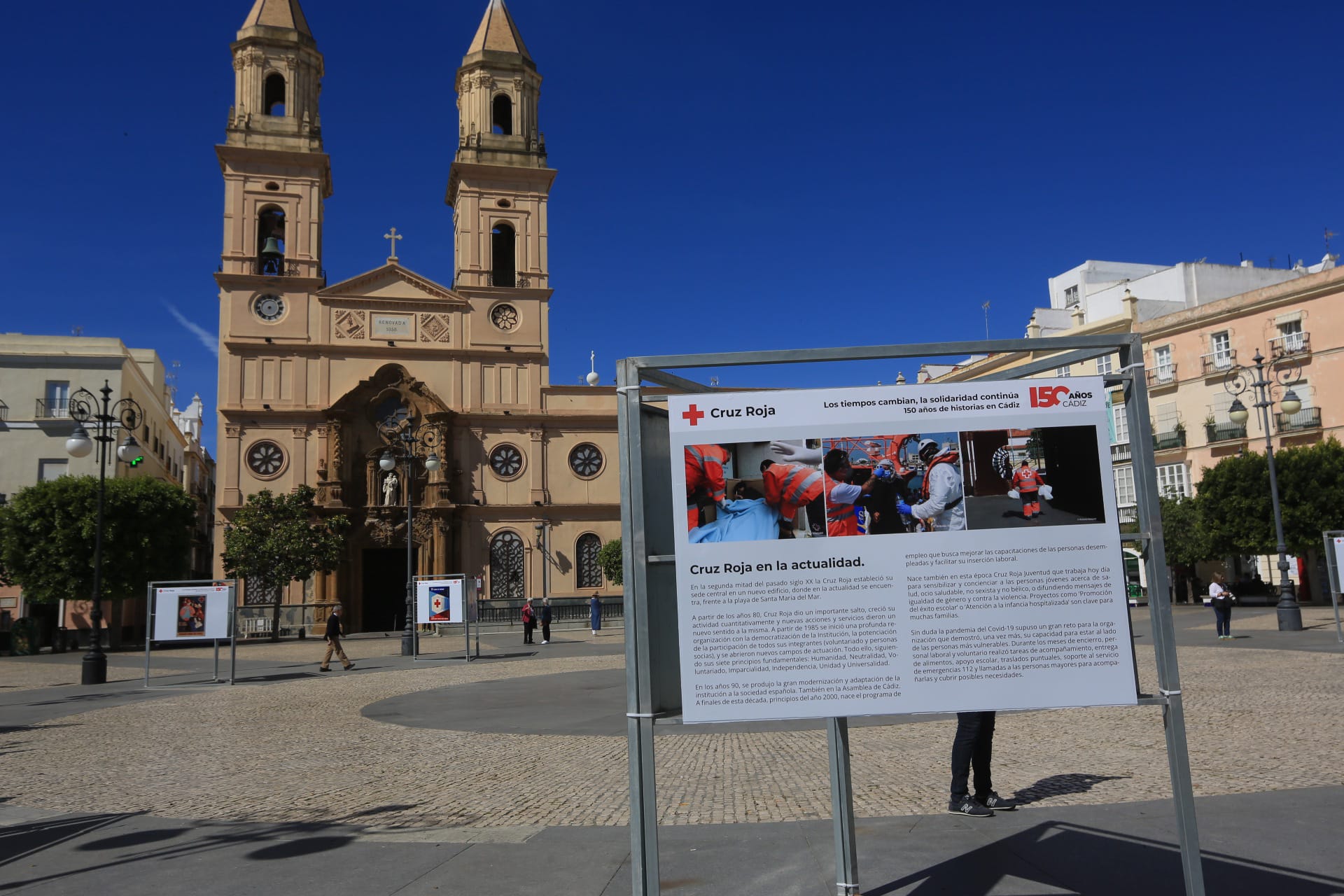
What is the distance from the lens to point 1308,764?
7.41 metres

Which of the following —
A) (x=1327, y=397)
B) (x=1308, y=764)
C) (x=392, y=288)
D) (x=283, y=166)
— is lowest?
(x=1308, y=764)

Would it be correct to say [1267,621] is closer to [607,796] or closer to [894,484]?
[607,796]

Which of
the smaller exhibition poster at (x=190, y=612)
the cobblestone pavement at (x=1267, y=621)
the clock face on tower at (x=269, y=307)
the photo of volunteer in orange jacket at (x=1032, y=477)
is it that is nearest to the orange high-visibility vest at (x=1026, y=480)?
the photo of volunteer in orange jacket at (x=1032, y=477)

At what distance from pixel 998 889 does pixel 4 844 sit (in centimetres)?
586

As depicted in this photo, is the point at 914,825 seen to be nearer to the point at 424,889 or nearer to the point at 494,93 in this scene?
the point at 424,889

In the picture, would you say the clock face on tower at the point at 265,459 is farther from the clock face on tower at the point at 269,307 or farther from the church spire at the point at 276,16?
the church spire at the point at 276,16

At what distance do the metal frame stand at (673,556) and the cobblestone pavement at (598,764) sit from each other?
2.49 meters

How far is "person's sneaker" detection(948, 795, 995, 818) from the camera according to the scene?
6012 mm

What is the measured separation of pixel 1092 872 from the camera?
4852 millimetres

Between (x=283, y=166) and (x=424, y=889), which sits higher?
(x=283, y=166)

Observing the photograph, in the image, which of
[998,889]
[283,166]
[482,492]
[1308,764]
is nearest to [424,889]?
[998,889]


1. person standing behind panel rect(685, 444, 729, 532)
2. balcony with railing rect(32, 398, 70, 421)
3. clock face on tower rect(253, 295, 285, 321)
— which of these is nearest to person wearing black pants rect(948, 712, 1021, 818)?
person standing behind panel rect(685, 444, 729, 532)

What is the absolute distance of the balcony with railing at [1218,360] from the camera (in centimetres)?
4162

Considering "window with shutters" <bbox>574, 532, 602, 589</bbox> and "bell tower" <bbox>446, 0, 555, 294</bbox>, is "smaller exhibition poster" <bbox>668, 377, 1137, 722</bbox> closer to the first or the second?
"window with shutters" <bbox>574, 532, 602, 589</bbox>
